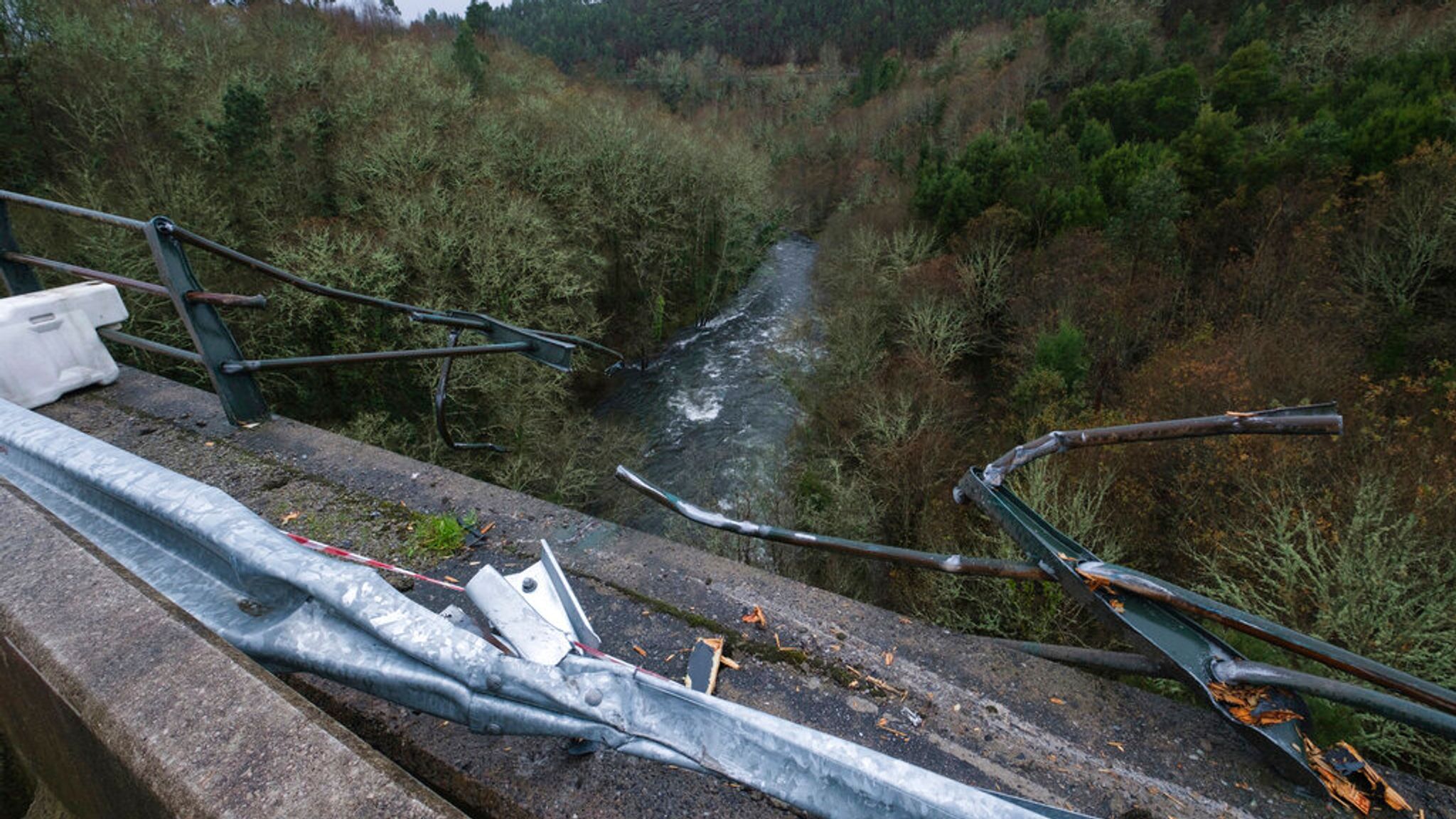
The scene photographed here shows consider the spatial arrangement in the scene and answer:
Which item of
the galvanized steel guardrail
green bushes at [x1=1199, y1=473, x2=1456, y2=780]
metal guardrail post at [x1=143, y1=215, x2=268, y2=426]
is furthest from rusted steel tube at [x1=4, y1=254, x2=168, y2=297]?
green bushes at [x1=1199, y1=473, x2=1456, y2=780]

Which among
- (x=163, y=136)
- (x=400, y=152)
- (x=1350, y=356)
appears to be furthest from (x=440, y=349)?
(x=1350, y=356)

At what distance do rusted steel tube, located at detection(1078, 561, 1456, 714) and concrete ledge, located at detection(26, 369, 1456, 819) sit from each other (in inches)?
17.6

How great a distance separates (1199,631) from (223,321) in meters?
3.99

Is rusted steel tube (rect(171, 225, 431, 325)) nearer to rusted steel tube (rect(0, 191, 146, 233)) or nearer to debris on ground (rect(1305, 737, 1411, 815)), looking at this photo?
rusted steel tube (rect(0, 191, 146, 233))

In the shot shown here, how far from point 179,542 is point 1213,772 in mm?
2864

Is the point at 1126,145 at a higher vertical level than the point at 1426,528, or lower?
higher

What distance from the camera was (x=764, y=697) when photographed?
2.05 m

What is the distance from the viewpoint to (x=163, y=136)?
14.9 metres

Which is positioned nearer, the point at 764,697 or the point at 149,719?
the point at 149,719

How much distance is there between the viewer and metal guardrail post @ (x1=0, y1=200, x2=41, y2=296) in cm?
345

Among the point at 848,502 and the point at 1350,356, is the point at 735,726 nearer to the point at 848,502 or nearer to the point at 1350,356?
the point at 848,502

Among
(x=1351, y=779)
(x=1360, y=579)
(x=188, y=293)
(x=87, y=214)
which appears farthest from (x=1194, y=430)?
(x=1360, y=579)

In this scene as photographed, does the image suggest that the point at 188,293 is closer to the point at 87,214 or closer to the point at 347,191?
the point at 87,214

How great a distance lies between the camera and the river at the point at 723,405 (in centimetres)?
1766
